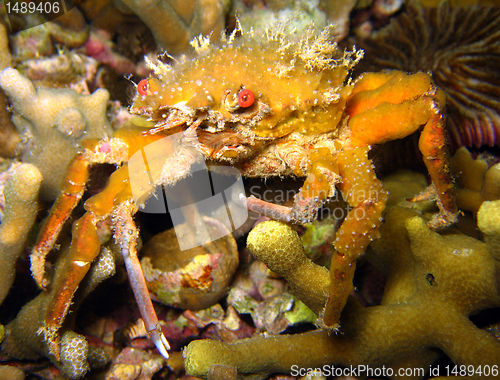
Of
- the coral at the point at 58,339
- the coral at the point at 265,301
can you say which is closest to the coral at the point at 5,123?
the coral at the point at 58,339

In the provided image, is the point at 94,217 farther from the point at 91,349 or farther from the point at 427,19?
the point at 427,19

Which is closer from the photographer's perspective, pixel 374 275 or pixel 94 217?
pixel 94 217

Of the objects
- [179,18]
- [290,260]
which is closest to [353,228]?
[290,260]

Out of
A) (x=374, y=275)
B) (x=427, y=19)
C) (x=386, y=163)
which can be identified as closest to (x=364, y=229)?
(x=374, y=275)

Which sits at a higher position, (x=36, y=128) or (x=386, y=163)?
(x=36, y=128)

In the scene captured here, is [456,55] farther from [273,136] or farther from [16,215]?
[16,215]

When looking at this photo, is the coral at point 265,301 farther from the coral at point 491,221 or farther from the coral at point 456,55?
the coral at point 456,55
